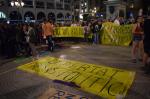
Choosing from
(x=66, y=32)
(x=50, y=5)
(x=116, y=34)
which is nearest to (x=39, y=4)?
(x=50, y=5)

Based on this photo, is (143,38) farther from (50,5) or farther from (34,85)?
(50,5)

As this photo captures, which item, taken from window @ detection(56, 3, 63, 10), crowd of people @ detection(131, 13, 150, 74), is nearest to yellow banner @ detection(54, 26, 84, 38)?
crowd of people @ detection(131, 13, 150, 74)

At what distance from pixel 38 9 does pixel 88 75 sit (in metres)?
62.7

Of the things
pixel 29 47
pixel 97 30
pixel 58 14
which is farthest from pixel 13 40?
pixel 58 14

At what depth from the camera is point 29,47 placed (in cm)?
1184

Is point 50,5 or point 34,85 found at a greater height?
point 50,5

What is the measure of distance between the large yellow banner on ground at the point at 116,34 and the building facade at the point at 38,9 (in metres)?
37.3

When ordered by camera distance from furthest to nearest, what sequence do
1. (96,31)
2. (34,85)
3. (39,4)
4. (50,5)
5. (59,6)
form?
(59,6) → (50,5) → (39,4) → (96,31) → (34,85)

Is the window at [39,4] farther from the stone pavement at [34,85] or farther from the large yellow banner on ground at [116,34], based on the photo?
the stone pavement at [34,85]

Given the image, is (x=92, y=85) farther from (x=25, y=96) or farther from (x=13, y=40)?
(x=13, y=40)

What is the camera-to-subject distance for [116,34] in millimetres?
15633

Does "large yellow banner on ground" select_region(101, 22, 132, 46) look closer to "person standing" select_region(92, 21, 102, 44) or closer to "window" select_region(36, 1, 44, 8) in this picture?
"person standing" select_region(92, 21, 102, 44)

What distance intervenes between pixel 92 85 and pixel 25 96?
6.14 ft

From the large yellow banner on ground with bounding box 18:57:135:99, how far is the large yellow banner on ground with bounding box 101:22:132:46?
6.59 metres
